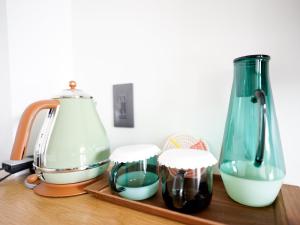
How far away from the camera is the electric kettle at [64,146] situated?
1.40 ft

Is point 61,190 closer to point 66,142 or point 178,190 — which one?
point 66,142

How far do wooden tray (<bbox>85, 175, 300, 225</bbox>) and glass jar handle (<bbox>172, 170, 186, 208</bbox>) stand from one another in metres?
0.02

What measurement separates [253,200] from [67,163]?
1.36ft

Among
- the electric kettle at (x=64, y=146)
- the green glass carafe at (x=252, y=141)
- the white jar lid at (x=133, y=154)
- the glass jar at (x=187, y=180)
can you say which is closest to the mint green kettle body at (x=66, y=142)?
the electric kettle at (x=64, y=146)

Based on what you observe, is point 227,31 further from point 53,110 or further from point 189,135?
point 53,110

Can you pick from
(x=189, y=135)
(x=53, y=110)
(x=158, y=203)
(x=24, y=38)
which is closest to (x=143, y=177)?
(x=158, y=203)

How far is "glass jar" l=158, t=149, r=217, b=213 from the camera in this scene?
13.1 inches

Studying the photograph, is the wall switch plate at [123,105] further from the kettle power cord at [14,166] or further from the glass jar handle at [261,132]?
the glass jar handle at [261,132]

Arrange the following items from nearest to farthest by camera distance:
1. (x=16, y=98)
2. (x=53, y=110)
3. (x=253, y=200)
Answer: (x=253, y=200) < (x=53, y=110) < (x=16, y=98)

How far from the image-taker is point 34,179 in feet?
1.61

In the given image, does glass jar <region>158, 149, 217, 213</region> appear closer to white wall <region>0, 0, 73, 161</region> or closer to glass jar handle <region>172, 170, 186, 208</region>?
glass jar handle <region>172, 170, 186, 208</region>

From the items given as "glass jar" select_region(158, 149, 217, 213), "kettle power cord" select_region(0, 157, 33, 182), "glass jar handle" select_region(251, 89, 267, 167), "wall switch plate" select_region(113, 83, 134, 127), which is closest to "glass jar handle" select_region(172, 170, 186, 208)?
"glass jar" select_region(158, 149, 217, 213)

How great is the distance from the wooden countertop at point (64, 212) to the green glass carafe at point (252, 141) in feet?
0.52

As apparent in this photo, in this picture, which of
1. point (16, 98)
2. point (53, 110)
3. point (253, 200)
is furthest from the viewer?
point (16, 98)
